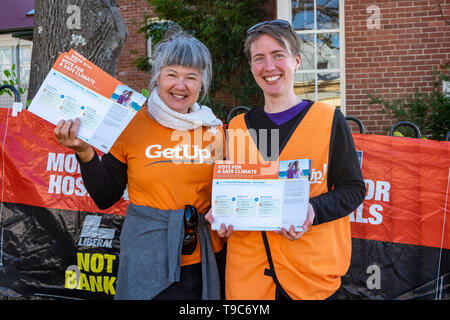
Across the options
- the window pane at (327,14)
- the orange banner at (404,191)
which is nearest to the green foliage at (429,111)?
the window pane at (327,14)

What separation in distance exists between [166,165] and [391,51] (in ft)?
20.4

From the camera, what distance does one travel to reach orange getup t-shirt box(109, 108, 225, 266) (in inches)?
71.4

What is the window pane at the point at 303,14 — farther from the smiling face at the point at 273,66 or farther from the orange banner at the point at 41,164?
the smiling face at the point at 273,66

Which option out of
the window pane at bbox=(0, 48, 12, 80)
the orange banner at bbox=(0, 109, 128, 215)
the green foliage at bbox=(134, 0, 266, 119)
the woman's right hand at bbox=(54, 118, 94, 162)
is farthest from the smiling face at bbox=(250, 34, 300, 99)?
the window pane at bbox=(0, 48, 12, 80)

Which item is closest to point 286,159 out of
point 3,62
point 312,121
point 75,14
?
point 312,121

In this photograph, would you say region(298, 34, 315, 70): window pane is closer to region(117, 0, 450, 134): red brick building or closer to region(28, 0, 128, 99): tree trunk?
region(117, 0, 450, 134): red brick building

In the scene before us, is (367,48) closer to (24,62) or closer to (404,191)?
(404,191)

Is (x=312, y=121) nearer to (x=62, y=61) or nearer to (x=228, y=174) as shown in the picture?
(x=228, y=174)

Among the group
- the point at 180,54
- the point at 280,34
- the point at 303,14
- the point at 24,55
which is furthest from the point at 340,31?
the point at 24,55

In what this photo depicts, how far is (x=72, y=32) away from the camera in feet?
11.5

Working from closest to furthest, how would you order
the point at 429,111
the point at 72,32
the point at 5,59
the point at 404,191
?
the point at 404,191 < the point at 72,32 < the point at 429,111 < the point at 5,59

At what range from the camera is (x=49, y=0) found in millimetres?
3562

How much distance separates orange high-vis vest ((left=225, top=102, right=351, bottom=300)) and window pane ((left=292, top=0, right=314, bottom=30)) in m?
Result: 6.05

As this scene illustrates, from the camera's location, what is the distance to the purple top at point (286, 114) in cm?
180
